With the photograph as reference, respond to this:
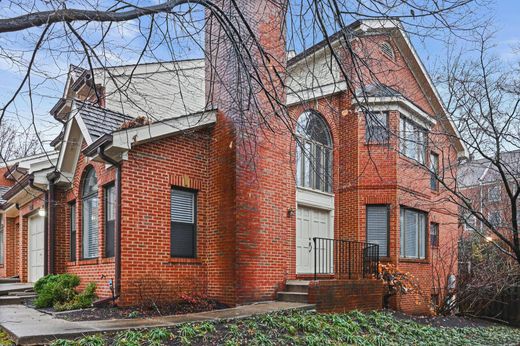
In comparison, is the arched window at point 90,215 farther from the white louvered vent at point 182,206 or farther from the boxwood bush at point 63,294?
the white louvered vent at point 182,206

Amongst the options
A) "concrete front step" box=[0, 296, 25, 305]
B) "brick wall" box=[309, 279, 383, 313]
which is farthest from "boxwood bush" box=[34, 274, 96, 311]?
"brick wall" box=[309, 279, 383, 313]

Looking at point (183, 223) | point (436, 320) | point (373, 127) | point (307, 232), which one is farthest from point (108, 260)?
point (436, 320)

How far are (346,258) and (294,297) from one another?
3257mm

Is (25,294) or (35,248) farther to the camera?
(35,248)

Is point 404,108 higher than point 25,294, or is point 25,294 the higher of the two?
point 404,108

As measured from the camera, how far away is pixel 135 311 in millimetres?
8617

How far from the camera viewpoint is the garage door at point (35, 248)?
46.2 ft

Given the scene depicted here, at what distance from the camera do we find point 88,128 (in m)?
10.2

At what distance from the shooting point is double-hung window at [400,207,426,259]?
47.2 feet

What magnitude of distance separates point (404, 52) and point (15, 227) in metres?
15.6

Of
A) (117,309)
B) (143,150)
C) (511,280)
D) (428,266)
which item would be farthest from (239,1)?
(511,280)

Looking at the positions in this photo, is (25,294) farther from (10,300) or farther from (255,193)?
(255,193)

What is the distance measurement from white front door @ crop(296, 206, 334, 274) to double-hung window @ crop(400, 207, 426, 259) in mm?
2674

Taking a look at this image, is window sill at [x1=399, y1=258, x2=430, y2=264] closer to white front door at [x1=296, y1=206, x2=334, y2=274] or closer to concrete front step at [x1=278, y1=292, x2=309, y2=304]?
white front door at [x1=296, y1=206, x2=334, y2=274]
